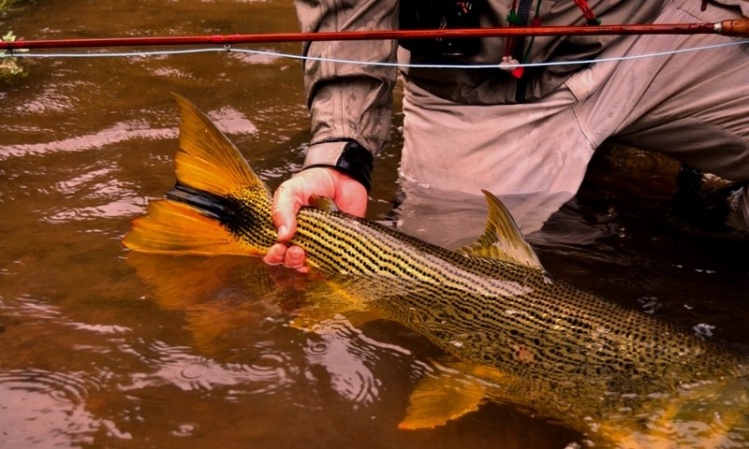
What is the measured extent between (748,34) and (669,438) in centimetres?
148

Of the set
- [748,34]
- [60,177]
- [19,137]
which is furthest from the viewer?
[19,137]

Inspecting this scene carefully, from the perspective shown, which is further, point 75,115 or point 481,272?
point 75,115

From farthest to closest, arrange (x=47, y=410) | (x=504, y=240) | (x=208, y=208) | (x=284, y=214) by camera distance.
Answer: (x=208, y=208) < (x=284, y=214) < (x=504, y=240) < (x=47, y=410)

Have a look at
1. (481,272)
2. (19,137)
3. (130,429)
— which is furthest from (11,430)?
(19,137)

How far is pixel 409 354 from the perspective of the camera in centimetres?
265

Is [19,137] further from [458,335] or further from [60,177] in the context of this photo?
[458,335]

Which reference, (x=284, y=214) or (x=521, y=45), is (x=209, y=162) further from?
(x=521, y=45)

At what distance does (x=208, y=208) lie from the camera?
2.94 meters

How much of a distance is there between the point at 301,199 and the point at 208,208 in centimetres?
33

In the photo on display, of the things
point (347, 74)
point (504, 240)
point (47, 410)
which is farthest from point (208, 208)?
point (504, 240)

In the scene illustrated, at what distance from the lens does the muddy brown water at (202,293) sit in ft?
7.55

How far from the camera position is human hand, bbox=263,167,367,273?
285 cm

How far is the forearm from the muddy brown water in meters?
0.54

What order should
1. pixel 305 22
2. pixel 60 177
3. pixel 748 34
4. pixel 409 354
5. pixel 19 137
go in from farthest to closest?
pixel 19 137, pixel 60 177, pixel 305 22, pixel 748 34, pixel 409 354
